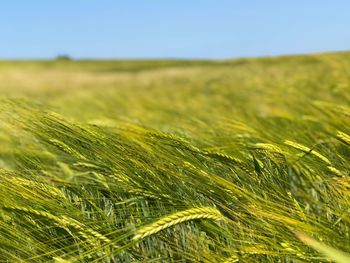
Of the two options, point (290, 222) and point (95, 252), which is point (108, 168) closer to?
point (95, 252)

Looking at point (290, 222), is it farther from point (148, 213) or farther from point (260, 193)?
point (148, 213)

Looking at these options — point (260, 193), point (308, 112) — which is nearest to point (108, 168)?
point (260, 193)

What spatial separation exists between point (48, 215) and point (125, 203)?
172mm

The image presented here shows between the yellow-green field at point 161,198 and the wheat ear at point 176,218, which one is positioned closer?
the wheat ear at point 176,218

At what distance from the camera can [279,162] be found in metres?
1.36

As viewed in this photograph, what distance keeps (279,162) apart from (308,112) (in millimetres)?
1400

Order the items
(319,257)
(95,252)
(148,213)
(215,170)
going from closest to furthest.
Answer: (319,257) → (95,252) → (148,213) → (215,170)

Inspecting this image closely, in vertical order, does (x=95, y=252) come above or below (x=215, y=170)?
below

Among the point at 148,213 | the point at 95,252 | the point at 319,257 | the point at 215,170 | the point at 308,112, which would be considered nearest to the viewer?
the point at 319,257

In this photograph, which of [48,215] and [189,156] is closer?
[48,215]

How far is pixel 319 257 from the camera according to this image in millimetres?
989

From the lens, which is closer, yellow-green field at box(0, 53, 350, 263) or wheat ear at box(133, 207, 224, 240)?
wheat ear at box(133, 207, 224, 240)

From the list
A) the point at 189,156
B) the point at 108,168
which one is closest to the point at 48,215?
the point at 108,168

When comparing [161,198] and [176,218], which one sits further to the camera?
[161,198]
